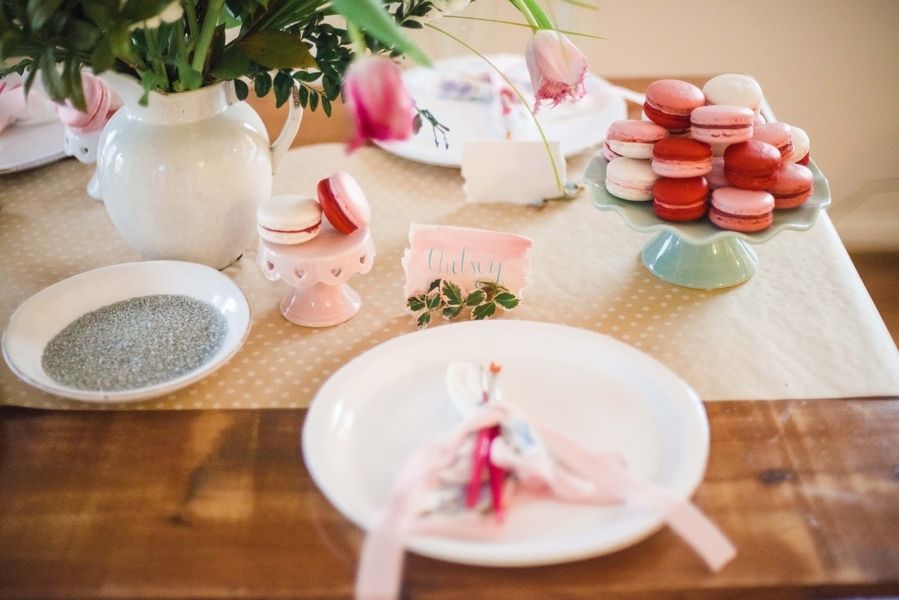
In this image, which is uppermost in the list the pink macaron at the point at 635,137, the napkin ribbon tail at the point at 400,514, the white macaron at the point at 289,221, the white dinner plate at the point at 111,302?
the pink macaron at the point at 635,137

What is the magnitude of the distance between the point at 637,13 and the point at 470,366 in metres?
1.47

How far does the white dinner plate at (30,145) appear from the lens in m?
1.24

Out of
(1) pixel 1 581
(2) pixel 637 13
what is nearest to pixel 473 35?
(2) pixel 637 13

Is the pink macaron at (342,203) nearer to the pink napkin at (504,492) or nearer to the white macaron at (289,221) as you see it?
the white macaron at (289,221)

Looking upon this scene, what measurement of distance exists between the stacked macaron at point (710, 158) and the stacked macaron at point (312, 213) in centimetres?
30

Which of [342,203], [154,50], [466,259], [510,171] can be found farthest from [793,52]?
[154,50]

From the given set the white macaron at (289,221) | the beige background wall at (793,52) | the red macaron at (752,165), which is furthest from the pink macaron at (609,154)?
the beige background wall at (793,52)

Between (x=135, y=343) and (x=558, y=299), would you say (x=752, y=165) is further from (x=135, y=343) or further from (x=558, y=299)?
(x=135, y=343)

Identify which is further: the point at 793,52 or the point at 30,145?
the point at 793,52

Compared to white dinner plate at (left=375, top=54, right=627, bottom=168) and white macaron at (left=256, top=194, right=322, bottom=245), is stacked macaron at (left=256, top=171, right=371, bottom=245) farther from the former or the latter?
white dinner plate at (left=375, top=54, right=627, bottom=168)

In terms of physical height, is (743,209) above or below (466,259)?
above

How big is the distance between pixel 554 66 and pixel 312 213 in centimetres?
31

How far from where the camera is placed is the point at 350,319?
0.95 m

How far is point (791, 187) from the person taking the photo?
0.89 meters
